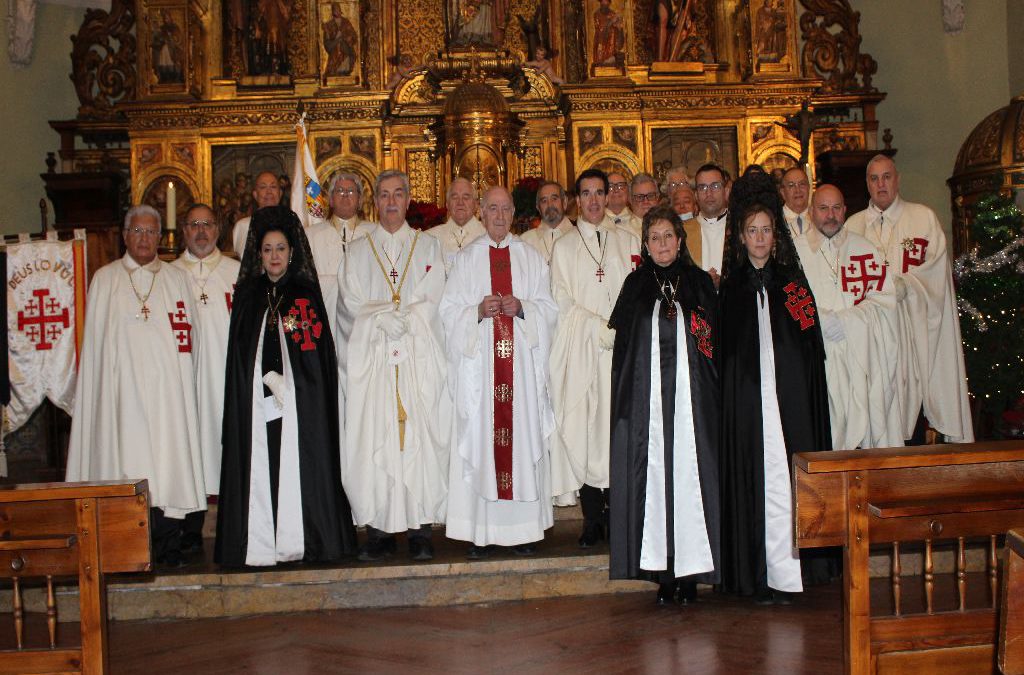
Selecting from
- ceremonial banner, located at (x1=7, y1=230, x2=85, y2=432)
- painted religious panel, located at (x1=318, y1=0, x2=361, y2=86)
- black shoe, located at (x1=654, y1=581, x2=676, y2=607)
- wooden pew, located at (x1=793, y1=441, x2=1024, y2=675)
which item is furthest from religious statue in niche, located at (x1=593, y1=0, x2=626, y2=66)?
wooden pew, located at (x1=793, y1=441, x2=1024, y2=675)

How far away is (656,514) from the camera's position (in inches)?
221

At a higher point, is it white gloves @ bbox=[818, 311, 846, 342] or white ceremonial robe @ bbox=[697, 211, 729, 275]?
white ceremonial robe @ bbox=[697, 211, 729, 275]

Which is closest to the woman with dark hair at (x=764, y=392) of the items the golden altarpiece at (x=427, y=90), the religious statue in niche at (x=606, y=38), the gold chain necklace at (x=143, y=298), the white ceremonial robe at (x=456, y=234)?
the white ceremonial robe at (x=456, y=234)

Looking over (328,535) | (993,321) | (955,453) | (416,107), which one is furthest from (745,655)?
(416,107)

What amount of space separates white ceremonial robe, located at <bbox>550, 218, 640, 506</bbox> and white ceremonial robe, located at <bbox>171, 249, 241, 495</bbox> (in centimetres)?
209

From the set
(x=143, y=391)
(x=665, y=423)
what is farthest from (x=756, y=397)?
(x=143, y=391)

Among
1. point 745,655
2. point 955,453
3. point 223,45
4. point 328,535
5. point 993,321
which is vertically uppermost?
point 223,45

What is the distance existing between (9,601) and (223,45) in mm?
7360

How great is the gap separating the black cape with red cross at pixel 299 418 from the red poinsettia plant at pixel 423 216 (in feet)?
9.35

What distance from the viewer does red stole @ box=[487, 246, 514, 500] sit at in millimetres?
6168

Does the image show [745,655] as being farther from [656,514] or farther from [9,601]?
[9,601]

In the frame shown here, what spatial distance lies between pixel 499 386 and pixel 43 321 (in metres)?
3.90

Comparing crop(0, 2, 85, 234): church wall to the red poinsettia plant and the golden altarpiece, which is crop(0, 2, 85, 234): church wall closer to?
the golden altarpiece

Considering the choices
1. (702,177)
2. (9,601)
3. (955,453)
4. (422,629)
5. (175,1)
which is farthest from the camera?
(175,1)
